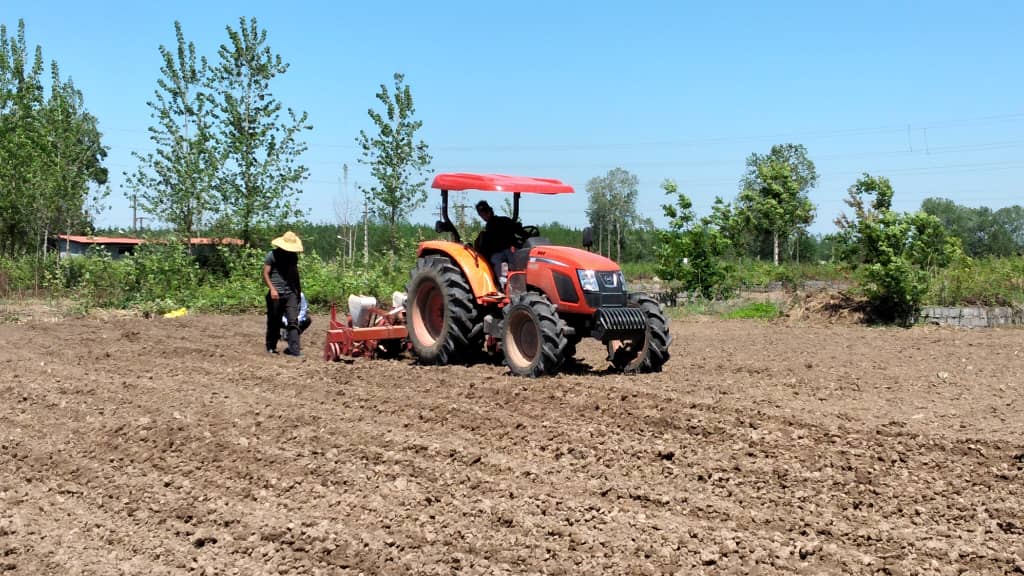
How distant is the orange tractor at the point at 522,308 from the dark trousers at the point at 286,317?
24.3 inches

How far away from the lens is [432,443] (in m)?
6.07

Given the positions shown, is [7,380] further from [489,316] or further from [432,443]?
[432,443]

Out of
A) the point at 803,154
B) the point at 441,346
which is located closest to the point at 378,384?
the point at 441,346

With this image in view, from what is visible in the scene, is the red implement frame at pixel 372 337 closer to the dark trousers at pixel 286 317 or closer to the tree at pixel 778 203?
the dark trousers at pixel 286 317


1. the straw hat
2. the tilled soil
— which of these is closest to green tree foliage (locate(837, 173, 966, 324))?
the tilled soil

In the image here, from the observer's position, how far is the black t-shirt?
1105 centimetres

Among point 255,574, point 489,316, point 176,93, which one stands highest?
point 176,93

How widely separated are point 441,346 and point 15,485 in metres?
4.75

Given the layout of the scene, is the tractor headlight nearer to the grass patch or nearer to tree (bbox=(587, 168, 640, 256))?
the grass patch

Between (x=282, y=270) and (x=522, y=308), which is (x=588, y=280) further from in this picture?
(x=282, y=270)

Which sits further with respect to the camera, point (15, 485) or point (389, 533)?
point (15, 485)

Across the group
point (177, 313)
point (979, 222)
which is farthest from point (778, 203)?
point (979, 222)

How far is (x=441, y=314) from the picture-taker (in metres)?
10.2

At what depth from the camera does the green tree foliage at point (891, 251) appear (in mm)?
16469
